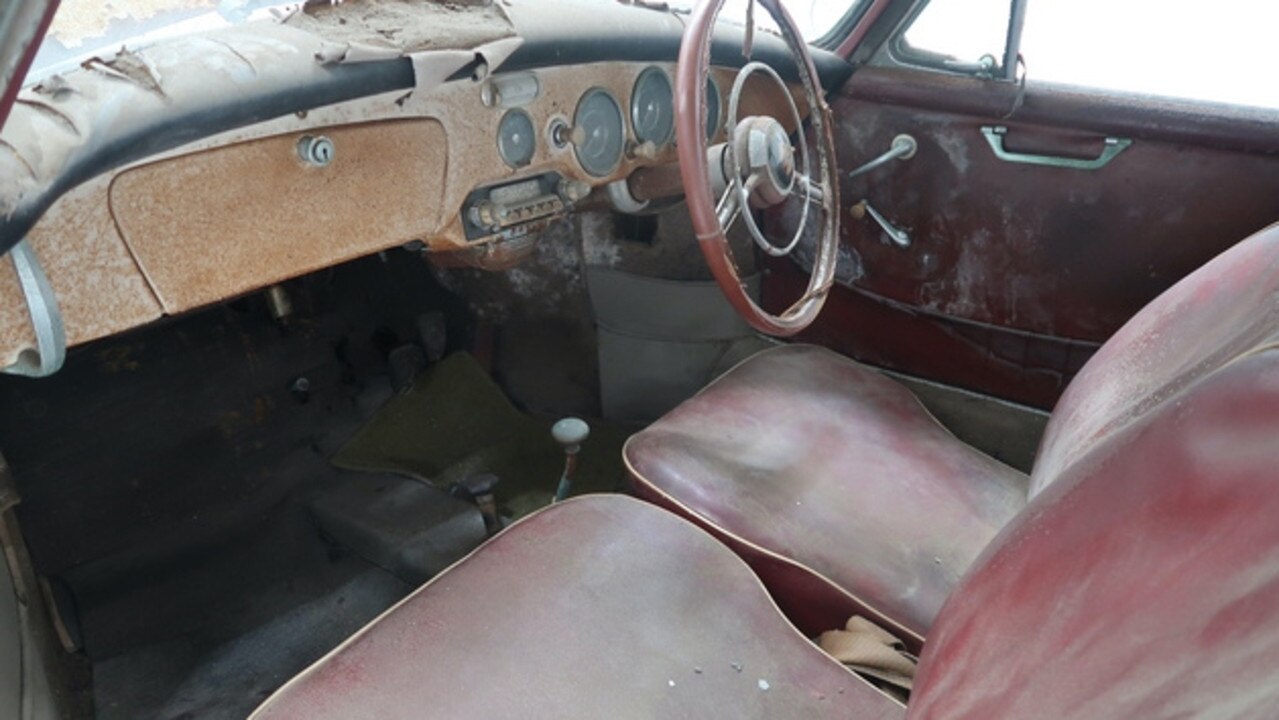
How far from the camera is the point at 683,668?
1007 mm

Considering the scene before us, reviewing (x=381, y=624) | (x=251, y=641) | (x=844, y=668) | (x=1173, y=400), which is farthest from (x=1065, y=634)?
(x=251, y=641)

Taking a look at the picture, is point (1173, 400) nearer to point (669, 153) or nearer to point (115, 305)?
point (115, 305)

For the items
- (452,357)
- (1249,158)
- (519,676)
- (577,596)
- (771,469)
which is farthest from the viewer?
(452,357)

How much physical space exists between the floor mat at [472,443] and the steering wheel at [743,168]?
0.79m

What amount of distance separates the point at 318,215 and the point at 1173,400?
0.96 m

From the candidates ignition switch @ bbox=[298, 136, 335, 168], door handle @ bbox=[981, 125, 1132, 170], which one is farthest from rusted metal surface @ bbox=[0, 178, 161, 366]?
door handle @ bbox=[981, 125, 1132, 170]

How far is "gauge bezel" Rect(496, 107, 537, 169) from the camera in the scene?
1.37m

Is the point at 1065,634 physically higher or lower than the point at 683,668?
higher

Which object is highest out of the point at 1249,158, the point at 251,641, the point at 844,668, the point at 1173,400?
the point at 1173,400

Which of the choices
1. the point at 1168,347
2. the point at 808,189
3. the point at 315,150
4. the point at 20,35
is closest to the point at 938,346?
the point at 808,189

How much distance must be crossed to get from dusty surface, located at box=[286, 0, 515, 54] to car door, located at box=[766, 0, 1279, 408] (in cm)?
88

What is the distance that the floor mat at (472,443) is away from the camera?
6.93 feet

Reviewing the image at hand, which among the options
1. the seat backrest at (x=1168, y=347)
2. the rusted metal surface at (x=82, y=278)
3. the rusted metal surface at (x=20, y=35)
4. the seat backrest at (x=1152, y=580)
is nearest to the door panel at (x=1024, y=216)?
the seat backrest at (x=1168, y=347)

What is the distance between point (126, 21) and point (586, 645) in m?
1.04
